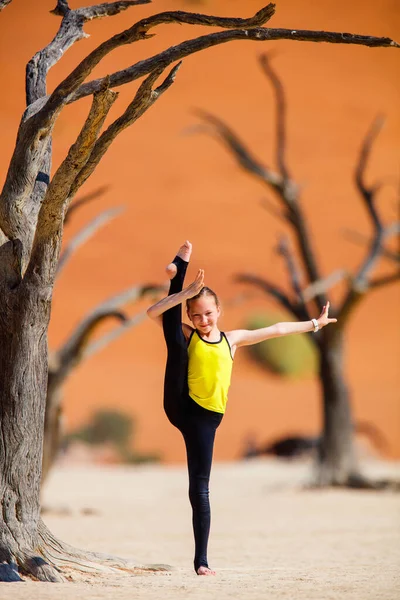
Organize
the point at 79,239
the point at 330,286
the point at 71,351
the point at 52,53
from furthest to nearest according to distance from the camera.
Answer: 1. the point at 330,286
2. the point at 79,239
3. the point at 71,351
4. the point at 52,53

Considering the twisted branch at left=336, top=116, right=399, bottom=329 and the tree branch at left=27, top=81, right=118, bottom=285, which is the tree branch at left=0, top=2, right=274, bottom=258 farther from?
the twisted branch at left=336, top=116, right=399, bottom=329

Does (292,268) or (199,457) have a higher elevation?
(292,268)

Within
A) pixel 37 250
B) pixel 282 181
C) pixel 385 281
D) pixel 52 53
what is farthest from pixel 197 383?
pixel 282 181

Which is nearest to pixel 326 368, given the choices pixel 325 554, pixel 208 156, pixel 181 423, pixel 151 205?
pixel 325 554

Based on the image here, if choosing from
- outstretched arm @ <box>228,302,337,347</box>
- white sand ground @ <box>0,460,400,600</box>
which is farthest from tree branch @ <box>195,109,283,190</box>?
outstretched arm @ <box>228,302,337,347</box>

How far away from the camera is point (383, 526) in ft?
30.8

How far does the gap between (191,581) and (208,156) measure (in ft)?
80.2

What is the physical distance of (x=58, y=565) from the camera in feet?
16.6

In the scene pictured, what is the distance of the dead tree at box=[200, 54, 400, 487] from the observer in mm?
13070

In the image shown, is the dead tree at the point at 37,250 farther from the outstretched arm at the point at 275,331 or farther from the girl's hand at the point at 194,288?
the outstretched arm at the point at 275,331

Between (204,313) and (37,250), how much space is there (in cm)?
96

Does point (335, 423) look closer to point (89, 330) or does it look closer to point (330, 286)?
point (330, 286)

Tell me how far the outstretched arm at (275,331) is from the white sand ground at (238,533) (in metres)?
1.29

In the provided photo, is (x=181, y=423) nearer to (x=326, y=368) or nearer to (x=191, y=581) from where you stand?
(x=191, y=581)
